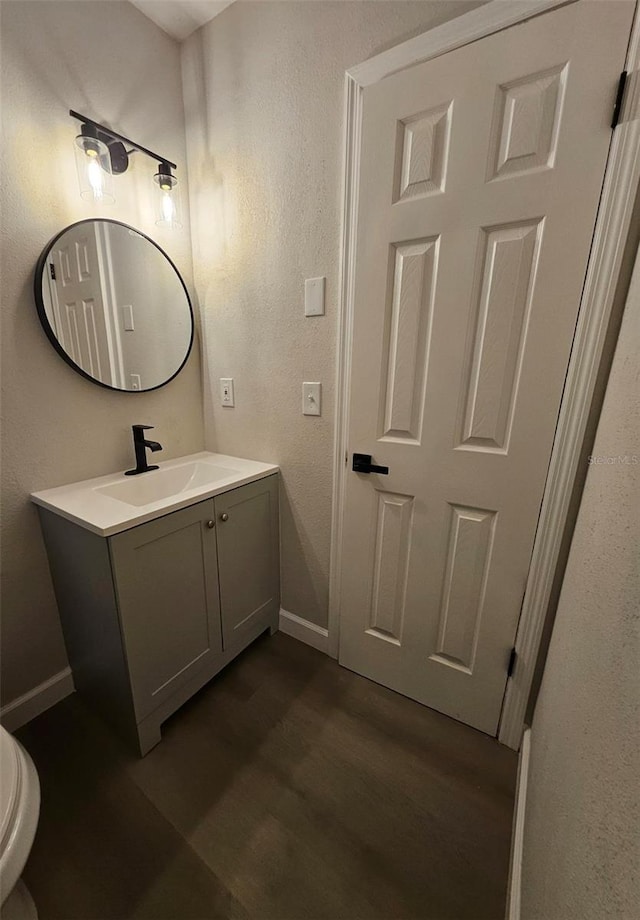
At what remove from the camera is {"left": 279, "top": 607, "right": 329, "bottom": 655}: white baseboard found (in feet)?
5.41

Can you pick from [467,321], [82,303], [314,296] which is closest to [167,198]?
[82,303]

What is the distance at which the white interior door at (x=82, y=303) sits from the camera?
124 cm

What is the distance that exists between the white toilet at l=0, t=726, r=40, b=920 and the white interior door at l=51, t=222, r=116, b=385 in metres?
1.15

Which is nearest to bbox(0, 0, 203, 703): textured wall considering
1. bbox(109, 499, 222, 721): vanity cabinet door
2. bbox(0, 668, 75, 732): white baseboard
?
bbox(0, 668, 75, 732): white baseboard

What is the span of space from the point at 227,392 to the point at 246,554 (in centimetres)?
75

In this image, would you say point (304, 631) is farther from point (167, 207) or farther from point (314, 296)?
point (167, 207)

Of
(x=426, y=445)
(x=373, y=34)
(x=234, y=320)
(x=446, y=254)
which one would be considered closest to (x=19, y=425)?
(x=234, y=320)

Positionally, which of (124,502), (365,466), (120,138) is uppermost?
(120,138)

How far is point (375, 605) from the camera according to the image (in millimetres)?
1430

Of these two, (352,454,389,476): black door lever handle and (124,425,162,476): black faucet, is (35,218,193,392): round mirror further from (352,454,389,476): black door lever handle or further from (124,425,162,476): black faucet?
(352,454,389,476): black door lever handle

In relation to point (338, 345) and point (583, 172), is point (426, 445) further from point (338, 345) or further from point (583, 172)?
point (583, 172)

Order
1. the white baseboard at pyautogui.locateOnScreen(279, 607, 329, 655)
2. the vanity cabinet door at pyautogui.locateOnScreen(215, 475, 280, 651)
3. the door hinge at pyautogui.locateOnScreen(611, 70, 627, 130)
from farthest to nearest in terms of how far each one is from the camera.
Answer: the white baseboard at pyautogui.locateOnScreen(279, 607, 329, 655)
the vanity cabinet door at pyautogui.locateOnScreen(215, 475, 280, 651)
the door hinge at pyautogui.locateOnScreen(611, 70, 627, 130)

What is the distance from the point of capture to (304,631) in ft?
5.59

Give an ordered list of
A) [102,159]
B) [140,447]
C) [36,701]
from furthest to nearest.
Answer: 1. [140,447]
2. [36,701]
3. [102,159]
